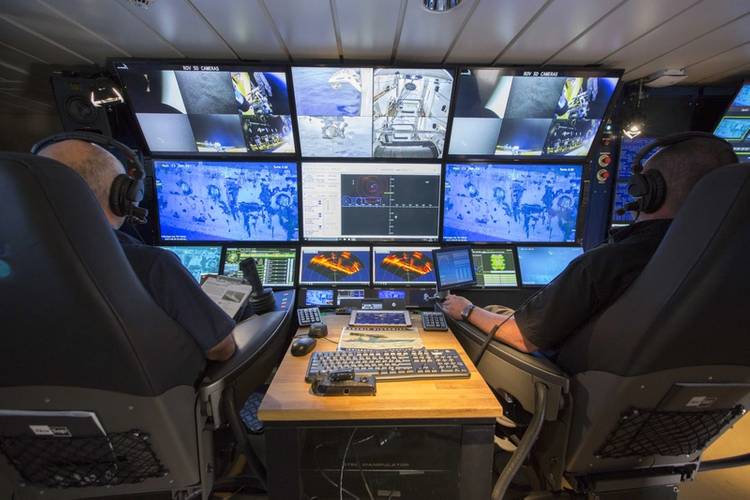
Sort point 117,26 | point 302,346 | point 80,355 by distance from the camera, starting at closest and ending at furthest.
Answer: point 80,355
point 302,346
point 117,26

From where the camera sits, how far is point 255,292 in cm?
165

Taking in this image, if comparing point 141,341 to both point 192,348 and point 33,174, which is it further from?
point 33,174

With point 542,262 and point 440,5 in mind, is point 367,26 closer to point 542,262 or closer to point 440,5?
point 440,5

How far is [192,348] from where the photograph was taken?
3.31 ft

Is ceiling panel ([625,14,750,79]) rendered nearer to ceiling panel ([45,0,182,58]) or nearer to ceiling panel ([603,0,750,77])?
ceiling panel ([603,0,750,77])

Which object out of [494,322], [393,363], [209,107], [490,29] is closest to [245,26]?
[209,107]

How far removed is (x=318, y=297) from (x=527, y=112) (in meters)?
1.59

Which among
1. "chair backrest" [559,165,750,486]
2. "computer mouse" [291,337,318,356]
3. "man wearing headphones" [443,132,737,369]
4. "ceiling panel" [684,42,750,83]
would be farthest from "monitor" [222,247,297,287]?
"ceiling panel" [684,42,750,83]

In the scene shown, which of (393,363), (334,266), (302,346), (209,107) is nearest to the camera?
(393,363)

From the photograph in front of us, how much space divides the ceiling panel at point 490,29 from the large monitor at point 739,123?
1891 mm

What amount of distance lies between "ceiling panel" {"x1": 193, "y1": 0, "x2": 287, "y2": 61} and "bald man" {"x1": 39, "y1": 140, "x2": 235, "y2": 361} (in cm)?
76

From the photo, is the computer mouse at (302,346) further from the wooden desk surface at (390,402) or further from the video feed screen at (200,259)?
the video feed screen at (200,259)

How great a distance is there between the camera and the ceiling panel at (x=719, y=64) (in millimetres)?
1783

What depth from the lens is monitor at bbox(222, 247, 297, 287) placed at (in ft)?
6.24
